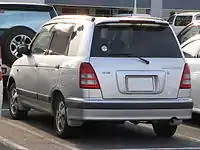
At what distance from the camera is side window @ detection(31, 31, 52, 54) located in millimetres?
9238

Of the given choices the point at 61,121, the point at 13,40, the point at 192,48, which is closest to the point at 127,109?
the point at 61,121

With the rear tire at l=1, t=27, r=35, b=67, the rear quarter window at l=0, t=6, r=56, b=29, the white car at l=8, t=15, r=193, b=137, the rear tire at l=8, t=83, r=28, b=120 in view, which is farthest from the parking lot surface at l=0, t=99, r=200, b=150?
the rear quarter window at l=0, t=6, r=56, b=29

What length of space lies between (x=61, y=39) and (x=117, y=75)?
1.34 meters

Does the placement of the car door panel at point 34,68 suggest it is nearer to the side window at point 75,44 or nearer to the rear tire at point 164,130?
the side window at point 75,44

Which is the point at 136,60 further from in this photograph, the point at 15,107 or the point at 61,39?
the point at 15,107

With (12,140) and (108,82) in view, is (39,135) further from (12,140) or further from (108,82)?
(108,82)

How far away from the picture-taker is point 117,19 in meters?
8.20

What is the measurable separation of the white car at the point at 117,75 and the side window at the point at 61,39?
17 millimetres

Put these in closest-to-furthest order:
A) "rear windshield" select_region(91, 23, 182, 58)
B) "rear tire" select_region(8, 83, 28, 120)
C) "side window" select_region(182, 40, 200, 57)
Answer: "rear windshield" select_region(91, 23, 182, 58), "side window" select_region(182, 40, 200, 57), "rear tire" select_region(8, 83, 28, 120)

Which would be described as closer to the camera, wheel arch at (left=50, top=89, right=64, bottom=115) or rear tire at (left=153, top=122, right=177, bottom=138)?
wheel arch at (left=50, top=89, right=64, bottom=115)

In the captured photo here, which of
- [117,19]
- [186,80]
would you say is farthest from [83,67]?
[186,80]

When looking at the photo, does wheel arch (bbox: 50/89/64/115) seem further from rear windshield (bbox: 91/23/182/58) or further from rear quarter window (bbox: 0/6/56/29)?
rear quarter window (bbox: 0/6/56/29)

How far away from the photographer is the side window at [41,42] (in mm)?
9238

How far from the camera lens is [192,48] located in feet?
33.6
